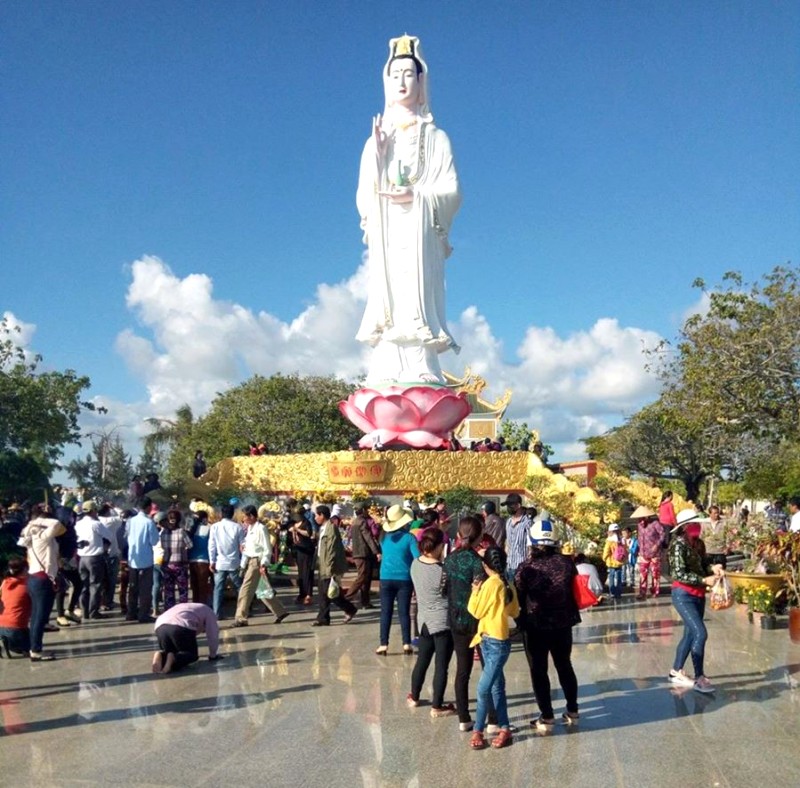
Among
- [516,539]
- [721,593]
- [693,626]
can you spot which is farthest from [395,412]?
[693,626]

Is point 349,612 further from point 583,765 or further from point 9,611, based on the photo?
point 583,765

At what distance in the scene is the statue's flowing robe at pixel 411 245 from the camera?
2367cm

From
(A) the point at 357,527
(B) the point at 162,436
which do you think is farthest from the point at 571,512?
(B) the point at 162,436

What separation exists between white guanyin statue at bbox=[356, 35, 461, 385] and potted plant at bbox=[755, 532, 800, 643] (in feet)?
47.1

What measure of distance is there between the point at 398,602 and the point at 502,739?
246 cm

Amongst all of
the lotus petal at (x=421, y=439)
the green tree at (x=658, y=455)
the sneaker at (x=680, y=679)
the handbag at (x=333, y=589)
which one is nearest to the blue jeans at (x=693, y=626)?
the sneaker at (x=680, y=679)

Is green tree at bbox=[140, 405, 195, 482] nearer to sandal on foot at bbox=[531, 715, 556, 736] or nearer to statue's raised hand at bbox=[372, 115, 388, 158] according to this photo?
statue's raised hand at bbox=[372, 115, 388, 158]

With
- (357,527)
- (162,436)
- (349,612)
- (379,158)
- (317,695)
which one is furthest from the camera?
(162,436)

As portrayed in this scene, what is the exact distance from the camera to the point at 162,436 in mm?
43781

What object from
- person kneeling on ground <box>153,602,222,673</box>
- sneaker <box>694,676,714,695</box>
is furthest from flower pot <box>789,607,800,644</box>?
person kneeling on ground <box>153,602,222,673</box>

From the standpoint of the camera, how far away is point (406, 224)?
24125mm

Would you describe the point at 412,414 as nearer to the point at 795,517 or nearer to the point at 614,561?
Result: the point at 614,561

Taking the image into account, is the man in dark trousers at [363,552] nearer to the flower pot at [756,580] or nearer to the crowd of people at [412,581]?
the crowd of people at [412,581]

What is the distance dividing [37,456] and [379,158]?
50.7ft
